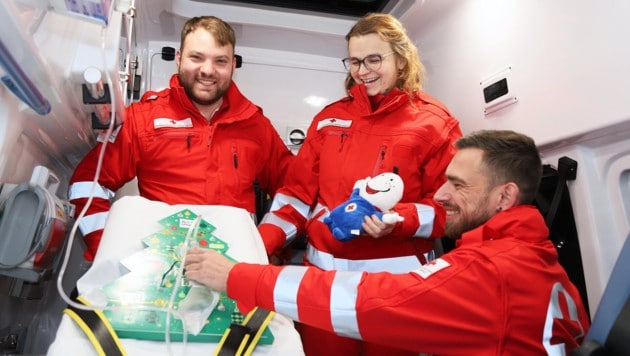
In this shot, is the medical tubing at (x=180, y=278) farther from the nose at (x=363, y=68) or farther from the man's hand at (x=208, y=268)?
the nose at (x=363, y=68)

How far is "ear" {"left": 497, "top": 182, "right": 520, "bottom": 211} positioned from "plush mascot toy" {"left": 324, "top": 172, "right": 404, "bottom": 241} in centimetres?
41

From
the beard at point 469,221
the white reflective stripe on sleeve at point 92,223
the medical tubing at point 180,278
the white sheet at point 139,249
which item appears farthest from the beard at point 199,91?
the beard at point 469,221

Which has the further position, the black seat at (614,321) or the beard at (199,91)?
the beard at (199,91)

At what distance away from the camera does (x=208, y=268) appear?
60.4 inches

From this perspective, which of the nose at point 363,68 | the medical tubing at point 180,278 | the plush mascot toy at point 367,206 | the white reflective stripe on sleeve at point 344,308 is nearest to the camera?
the medical tubing at point 180,278

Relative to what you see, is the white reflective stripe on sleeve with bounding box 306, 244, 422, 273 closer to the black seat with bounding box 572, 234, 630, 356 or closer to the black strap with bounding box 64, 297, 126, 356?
the black seat with bounding box 572, 234, 630, 356

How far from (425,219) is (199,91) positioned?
1284mm

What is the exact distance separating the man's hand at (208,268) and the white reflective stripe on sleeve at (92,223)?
0.86m

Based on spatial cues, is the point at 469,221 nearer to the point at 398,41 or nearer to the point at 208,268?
the point at 208,268

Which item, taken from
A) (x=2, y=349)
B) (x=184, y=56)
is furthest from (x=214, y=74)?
(x=2, y=349)

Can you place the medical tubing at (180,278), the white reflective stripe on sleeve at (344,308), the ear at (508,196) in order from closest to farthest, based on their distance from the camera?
the medical tubing at (180,278) → the white reflective stripe on sleeve at (344,308) → the ear at (508,196)

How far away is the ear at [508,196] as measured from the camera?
178cm

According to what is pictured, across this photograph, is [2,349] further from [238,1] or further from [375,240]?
[238,1]

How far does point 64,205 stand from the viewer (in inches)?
84.7
